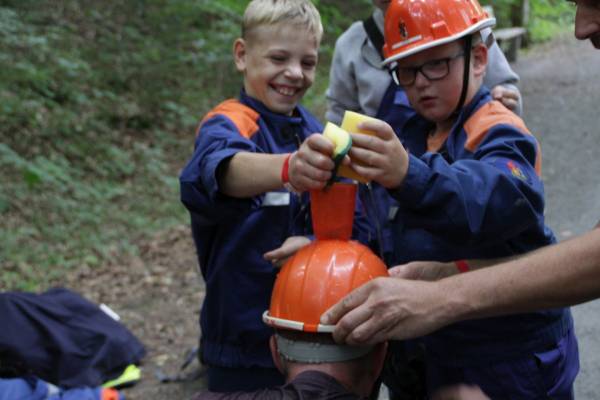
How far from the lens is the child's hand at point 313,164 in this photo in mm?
2008

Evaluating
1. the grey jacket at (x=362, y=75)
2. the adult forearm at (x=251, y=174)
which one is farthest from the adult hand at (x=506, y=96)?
the adult forearm at (x=251, y=174)

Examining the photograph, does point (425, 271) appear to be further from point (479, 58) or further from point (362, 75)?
point (362, 75)

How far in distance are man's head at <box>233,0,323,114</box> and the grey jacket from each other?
1.70 ft

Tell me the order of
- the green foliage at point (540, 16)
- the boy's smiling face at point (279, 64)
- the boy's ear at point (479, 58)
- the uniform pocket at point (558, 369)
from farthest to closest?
the green foliage at point (540, 16) < the boy's smiling face at point (279, 64) < the boy's ear at point (479, 58) < the uniform pocket at point (558, 369)

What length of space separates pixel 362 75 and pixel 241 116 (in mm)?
935

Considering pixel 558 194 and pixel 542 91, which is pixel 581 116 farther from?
pixel 558 194

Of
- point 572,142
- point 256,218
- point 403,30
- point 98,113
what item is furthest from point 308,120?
point 98,113

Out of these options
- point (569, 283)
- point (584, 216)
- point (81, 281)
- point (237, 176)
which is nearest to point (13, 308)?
point (81, 281)

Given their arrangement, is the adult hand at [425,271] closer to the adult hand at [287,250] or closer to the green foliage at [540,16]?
the adult hand at [287,250]

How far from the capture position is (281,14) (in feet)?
10.0

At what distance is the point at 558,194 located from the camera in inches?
328

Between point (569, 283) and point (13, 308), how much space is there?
433cm

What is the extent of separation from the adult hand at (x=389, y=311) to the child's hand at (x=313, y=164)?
325 mm

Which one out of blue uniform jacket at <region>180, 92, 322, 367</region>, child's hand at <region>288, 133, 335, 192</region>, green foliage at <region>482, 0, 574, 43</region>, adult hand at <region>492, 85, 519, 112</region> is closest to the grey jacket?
adult hand at <region>492, 85, 519, 112</region>
